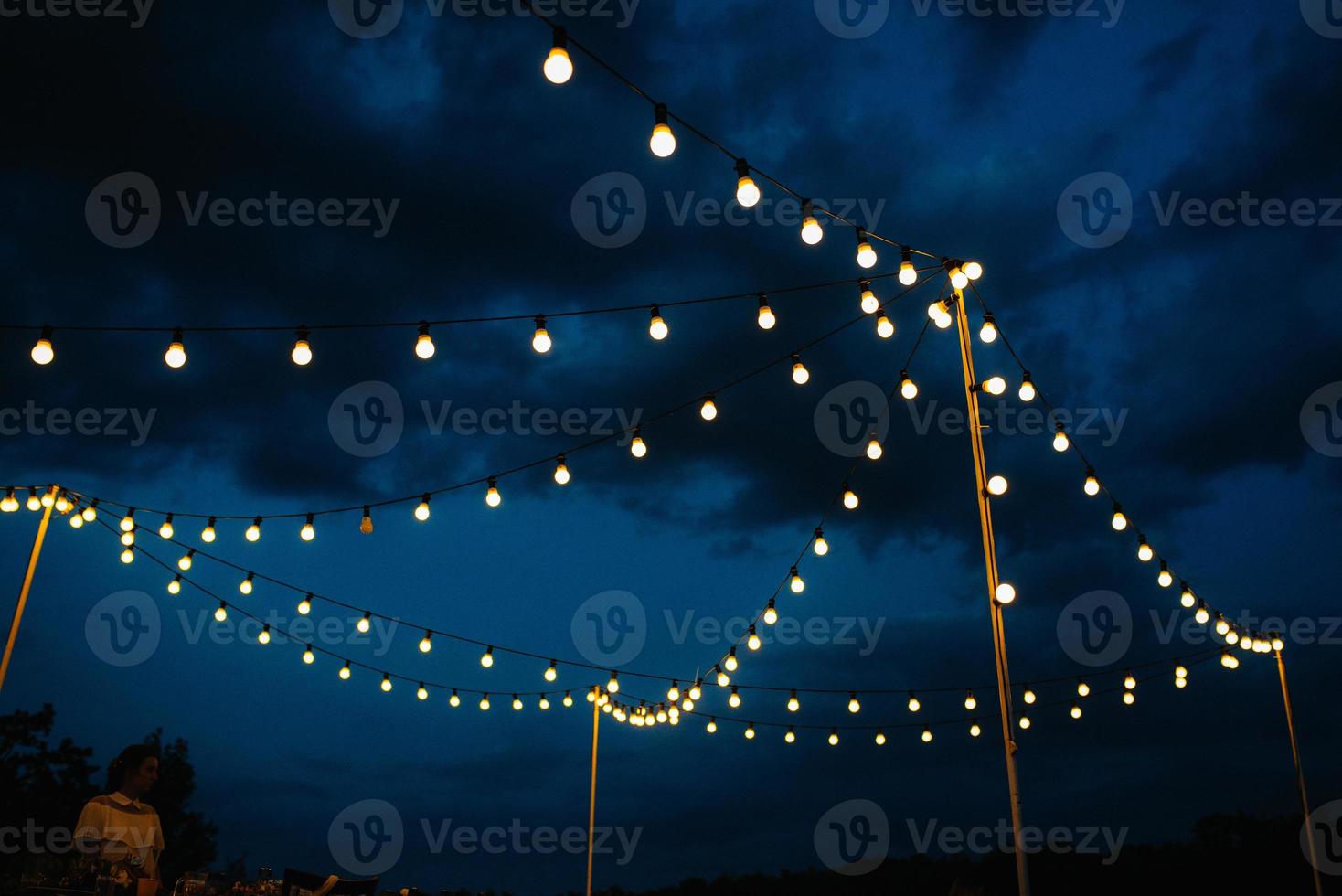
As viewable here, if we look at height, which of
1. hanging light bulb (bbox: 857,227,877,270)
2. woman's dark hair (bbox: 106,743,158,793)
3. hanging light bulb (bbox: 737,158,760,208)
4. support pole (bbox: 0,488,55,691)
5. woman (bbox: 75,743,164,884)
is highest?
hanging light bulb (bbox: 857,227,877,270)

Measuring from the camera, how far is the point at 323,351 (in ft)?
65.3

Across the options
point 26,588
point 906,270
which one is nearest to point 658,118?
point 906,270

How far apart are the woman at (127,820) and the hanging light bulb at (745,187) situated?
14.8 feet

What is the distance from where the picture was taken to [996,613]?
568 cm

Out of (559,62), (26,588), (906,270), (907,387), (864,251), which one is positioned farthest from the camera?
(26,588)

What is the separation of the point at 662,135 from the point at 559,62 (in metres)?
0.79

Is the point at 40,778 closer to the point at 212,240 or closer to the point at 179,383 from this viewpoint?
the point at 179,383

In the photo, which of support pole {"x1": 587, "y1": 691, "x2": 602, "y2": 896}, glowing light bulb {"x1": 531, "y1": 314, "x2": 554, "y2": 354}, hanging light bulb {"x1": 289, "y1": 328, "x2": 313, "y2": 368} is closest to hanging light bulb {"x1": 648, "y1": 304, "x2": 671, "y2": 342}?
glowing light bulb {"x1": 531, "y1": 314, "x2": 554, "y2": 354}

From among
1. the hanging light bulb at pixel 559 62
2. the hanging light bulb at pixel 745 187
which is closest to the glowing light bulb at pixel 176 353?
the hanging light bulb at pixel 559 62

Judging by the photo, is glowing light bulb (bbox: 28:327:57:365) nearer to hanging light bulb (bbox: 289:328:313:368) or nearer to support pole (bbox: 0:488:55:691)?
hanging light bulb (bbox: 289:328:313:368)

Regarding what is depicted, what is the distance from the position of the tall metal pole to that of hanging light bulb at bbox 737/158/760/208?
5.93 ft

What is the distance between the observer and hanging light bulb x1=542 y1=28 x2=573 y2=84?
4.30 meters

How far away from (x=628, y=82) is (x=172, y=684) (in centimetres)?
11932

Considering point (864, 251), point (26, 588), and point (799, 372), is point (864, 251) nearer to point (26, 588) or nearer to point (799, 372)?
point (799, 372)
